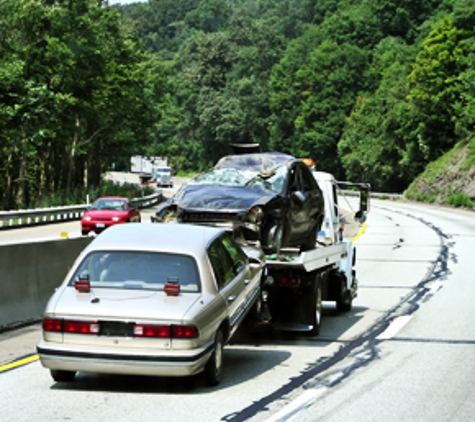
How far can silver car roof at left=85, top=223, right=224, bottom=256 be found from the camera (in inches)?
368

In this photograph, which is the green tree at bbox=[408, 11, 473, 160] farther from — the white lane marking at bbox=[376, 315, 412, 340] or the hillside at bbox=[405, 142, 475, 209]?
the white lane marking at bbox=[376, 315, 412, 340]

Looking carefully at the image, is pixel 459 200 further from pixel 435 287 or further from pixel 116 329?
pixel 116 329

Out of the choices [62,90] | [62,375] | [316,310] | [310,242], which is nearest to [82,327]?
[62,375]

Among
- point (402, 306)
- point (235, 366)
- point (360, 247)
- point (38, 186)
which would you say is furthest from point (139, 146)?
point (235, 366)

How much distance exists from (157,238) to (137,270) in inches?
19.6

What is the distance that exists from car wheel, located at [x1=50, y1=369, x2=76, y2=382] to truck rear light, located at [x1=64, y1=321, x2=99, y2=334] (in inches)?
26.4

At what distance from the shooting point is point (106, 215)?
3703 centimetres

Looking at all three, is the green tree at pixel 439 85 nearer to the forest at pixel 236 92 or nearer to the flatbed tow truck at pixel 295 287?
the forest at pixel 236 92

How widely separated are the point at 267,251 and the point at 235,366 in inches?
81.6

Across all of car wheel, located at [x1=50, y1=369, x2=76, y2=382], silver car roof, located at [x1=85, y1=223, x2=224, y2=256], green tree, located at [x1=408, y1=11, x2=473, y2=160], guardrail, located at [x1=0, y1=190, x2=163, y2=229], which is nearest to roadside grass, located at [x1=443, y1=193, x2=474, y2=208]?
green tree, located at [x1=408, y1=11, x2=473, y2=160]

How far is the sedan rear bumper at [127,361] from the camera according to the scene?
830 cm

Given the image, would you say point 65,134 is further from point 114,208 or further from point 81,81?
point 114,208

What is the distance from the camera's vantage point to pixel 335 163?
394ft

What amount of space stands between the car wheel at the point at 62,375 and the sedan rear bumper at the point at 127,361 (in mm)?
581
